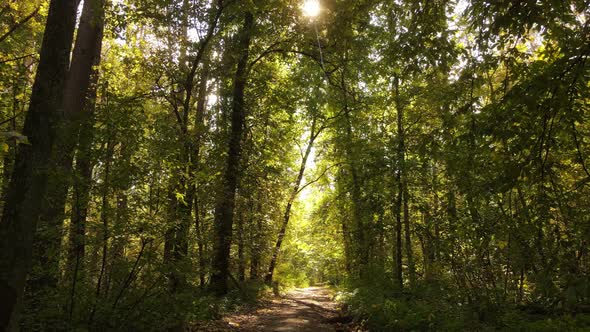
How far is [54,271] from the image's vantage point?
5234 millimetres

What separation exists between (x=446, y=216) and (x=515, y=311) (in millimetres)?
2936

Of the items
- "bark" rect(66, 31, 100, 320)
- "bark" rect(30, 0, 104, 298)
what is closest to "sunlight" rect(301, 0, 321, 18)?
"bark" rect(30, 0, 104, 298)

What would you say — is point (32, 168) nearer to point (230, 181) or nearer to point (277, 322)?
point (277, 322)

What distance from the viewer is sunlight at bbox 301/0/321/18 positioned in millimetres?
7724

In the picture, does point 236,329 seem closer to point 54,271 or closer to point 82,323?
point 82,323

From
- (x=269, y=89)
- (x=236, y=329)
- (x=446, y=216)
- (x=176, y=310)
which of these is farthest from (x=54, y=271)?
(x=269, y=89)

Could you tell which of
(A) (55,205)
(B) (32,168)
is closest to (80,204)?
(A) (55,205)

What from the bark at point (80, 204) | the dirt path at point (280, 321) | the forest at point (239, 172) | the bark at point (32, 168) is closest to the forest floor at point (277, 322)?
the dirt path at point (280, 321)

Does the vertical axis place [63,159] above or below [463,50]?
below

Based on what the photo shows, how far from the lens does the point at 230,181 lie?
1234cm

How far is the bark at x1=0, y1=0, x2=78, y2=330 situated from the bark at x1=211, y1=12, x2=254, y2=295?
7.35 meters

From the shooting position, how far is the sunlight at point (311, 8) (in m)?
7.72

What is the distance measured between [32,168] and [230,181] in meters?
8.21

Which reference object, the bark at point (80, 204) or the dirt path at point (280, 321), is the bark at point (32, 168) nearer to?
the bark at point (80, 204)
